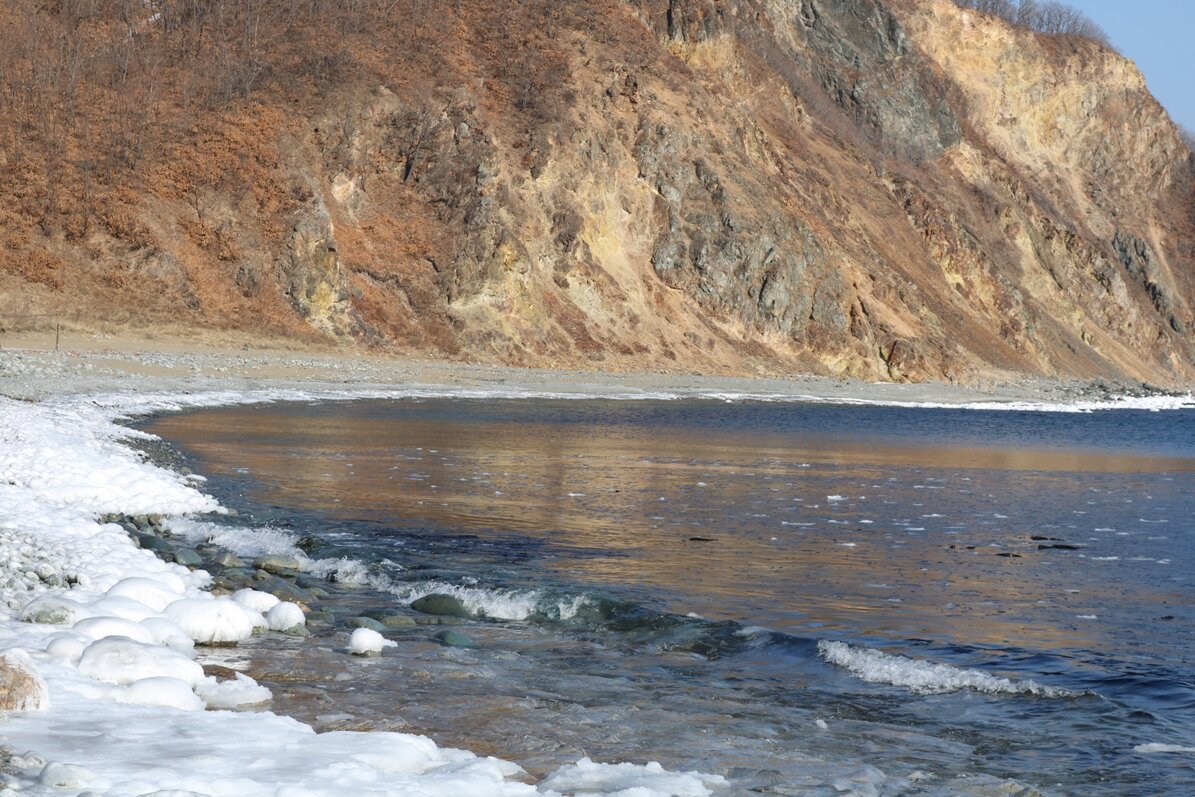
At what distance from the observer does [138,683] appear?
746 cm

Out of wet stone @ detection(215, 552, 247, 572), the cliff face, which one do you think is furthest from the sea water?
the cliff face

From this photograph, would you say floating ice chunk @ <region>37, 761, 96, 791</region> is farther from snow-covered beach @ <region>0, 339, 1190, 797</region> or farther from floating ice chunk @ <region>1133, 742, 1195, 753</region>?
floating ice chunk @ <region>1133, 742, 1195, 753</region>

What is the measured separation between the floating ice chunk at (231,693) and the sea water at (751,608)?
0.81ft

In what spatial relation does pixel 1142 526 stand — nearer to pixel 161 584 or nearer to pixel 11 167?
pixel 161 584

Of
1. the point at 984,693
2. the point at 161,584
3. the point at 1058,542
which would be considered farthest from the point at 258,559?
the point at 1058,542

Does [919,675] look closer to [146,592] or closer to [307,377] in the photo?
[146,592]

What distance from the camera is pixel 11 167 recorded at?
5622 centimetres

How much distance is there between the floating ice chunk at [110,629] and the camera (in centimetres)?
848

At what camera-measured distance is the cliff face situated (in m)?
56.5

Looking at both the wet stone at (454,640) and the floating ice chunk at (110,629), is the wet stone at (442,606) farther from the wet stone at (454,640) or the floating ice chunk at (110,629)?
the floating ice chunk at (110,629)

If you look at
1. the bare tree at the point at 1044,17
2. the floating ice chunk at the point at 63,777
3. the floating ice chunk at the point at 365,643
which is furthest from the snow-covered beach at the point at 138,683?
the bare tree at the point at 1044,17

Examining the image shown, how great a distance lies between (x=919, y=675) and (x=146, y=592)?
19.0ft

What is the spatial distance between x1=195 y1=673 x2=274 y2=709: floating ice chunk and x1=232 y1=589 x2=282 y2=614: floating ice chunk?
203 centimetres

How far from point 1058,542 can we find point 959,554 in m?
2.14
